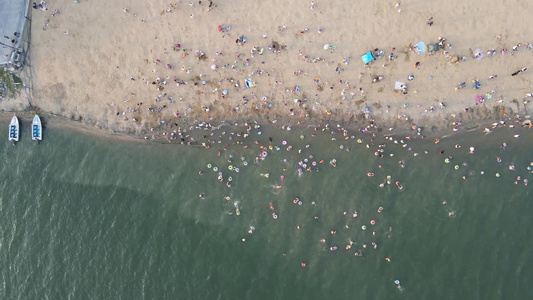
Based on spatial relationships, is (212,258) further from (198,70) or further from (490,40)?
(490,40)

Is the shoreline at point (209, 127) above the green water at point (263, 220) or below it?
above

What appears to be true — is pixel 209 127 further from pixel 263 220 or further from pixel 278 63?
pixel 263 220

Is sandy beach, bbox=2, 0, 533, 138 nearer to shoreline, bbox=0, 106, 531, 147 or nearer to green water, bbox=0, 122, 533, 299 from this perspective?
shoreline, bbox=0, 106, 531, 147

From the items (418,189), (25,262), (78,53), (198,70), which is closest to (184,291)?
(25,262)

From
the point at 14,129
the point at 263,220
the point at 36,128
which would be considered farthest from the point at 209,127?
the point at 14,129

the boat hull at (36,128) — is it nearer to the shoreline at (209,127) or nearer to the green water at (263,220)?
the shoreline at (209,127)

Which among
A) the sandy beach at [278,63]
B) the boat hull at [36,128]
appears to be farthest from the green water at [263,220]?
the sandy beach at [278,63]
